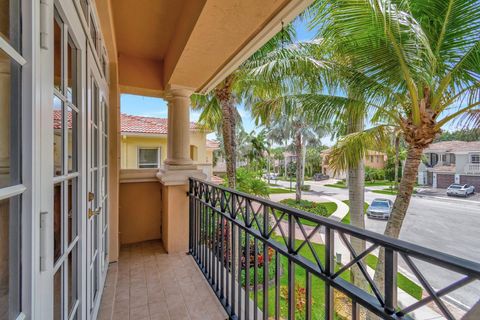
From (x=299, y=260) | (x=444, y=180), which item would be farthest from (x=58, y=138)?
(x=444, y=180)

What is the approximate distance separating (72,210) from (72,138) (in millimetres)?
364

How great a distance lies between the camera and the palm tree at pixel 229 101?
5.23m

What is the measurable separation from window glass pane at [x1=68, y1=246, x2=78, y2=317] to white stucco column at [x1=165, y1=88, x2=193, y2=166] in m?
1.93

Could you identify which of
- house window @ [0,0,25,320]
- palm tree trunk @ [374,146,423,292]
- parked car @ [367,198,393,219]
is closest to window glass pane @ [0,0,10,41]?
house window @ [0,0,25,320]

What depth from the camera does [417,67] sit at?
322cm

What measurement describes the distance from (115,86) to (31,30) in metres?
2.33

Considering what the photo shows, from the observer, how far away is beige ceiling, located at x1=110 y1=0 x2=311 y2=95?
4.83ft

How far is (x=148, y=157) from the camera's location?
854 cm

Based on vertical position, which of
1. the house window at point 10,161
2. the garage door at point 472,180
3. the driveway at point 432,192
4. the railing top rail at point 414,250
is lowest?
the driveway at point 432,192

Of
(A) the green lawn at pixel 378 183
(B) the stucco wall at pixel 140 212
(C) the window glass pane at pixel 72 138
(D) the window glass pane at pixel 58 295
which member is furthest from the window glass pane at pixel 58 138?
(A) the green lawn at pixel 378 183

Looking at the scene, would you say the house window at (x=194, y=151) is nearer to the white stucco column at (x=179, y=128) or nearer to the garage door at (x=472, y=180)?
the white stucco column at (x=179, y=128)

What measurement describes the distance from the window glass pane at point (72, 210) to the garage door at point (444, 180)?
1446 cm

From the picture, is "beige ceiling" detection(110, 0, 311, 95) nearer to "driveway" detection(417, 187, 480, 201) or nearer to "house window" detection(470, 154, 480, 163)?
"house window" detection(470, 154, 480, 163)

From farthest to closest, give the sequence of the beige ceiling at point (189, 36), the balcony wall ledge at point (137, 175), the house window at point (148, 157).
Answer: the house window at point (148, 157)
the balcony wall ledge at point (137, 175)
the beige ceiling at point (189, 36)
